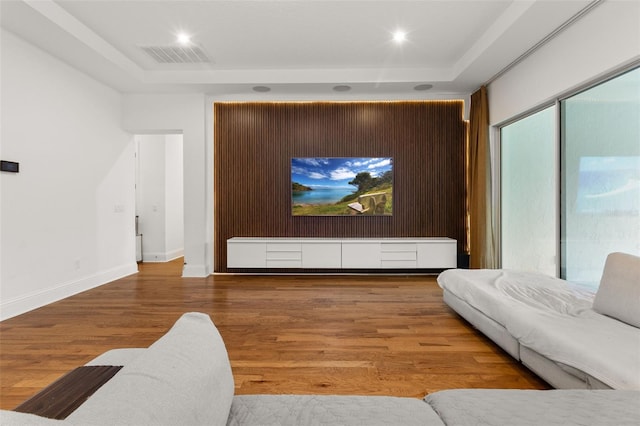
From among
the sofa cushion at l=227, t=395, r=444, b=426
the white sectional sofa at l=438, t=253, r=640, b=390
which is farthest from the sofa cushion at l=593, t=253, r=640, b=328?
the sofa cushion at l=227, t=395, r=444, b=426

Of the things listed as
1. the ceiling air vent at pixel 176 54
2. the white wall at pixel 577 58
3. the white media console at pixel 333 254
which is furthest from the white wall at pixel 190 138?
the white wall at pixel 577 58

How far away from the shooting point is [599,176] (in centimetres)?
286

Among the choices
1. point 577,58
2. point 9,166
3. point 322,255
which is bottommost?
point 322,255

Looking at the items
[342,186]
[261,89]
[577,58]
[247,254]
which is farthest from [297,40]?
[247,254]

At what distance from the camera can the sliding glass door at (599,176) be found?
8.48 ft

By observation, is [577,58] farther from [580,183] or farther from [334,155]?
[334,155]

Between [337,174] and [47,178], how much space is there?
3.63 meters

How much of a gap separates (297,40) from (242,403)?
3800mm

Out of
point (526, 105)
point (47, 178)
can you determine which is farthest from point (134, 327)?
point (526, 105)

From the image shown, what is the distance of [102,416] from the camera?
0.55 metres

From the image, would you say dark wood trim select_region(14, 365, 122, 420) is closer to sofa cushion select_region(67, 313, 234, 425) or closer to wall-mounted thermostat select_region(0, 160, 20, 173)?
sofa cushion select_region(67, 313, 234, 425)

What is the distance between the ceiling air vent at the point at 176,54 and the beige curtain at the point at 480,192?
12.6 ft

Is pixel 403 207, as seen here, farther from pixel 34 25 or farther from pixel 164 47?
pixel 34 25

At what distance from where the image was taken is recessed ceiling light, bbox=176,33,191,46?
12.2 ft
